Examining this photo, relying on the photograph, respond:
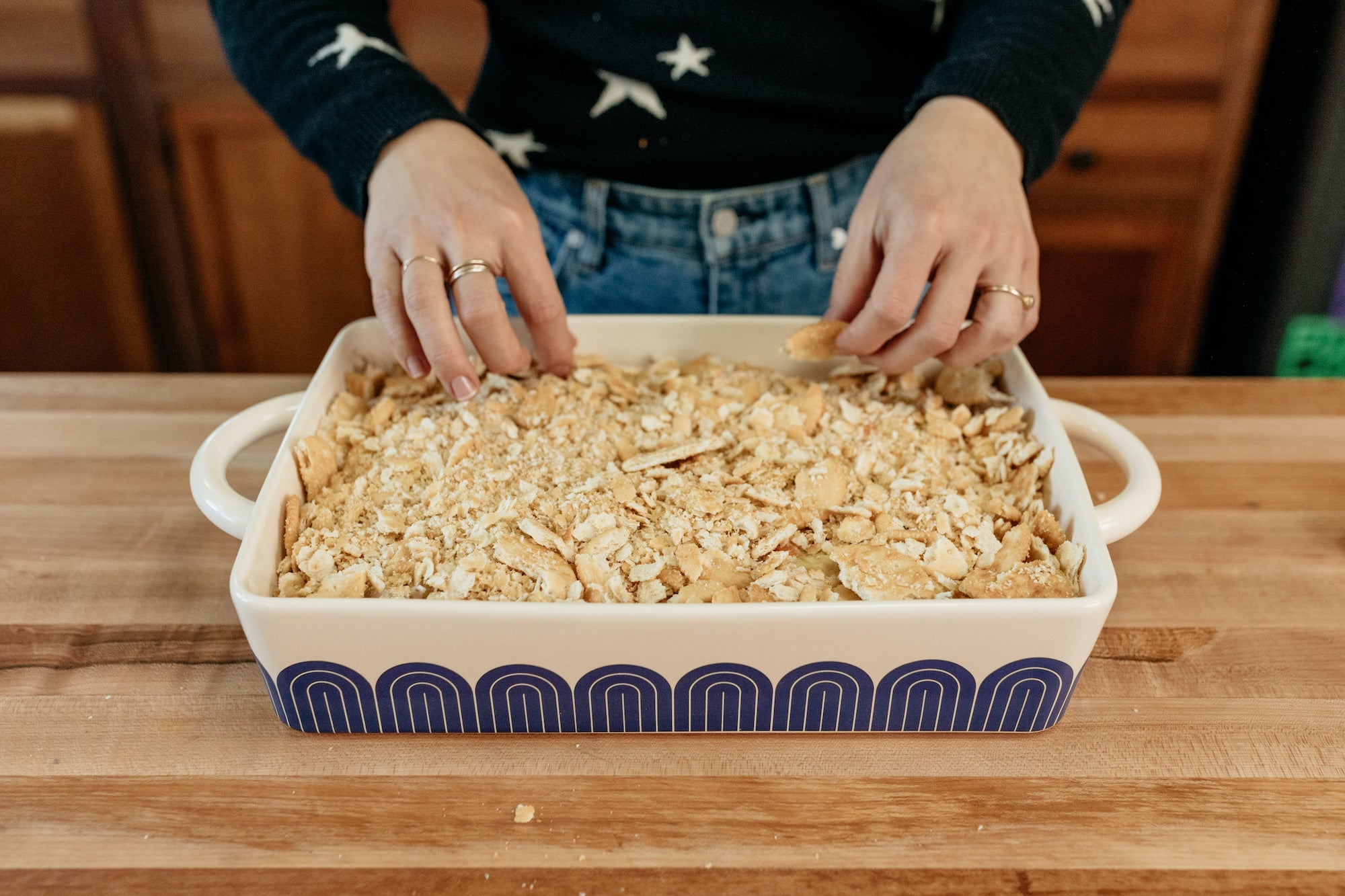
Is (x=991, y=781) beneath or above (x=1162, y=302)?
above

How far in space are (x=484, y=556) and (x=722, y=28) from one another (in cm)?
54

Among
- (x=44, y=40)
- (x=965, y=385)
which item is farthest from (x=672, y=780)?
(x=44, y=40)

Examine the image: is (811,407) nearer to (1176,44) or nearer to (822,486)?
(822,486)

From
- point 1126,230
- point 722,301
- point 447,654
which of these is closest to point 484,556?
point 447,654

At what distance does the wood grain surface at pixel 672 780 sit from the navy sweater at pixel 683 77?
35 centimetres

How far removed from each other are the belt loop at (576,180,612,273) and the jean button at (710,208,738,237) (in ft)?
0.33

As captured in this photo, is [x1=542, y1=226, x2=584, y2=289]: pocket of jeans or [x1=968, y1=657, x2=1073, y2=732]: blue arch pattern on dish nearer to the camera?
[x1=968, y1=657, x2=1073, y2=732]: blue arch pattern on dish

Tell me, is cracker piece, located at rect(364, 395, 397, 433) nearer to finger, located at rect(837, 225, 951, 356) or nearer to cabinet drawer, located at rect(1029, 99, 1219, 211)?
finger, located at rect(837, 225, 951, 356)

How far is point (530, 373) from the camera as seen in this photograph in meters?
0.69

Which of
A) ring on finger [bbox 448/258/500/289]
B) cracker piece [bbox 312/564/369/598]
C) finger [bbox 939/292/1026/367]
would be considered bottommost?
cracker piece [bbox 312/564/369/598]

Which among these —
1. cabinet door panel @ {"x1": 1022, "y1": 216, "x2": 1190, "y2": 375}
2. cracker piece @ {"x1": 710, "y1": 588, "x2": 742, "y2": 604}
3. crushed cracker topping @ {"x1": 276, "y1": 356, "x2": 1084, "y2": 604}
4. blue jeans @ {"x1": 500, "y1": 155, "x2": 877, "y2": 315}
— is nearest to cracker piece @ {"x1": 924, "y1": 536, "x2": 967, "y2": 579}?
crushed cracker topping @ {"x1": 276, "y1": 356, "x2": 1084, "y2": 604}

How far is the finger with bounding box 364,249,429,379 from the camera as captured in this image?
0.62 m

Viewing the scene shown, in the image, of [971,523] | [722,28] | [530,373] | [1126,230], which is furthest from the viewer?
[1126,230]

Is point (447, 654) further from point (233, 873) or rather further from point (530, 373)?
point (530, 373)
